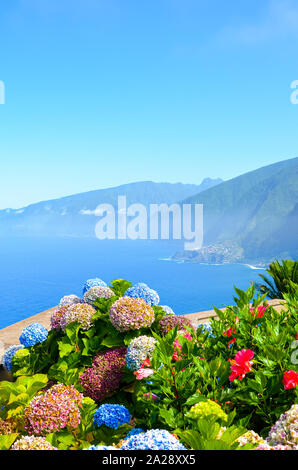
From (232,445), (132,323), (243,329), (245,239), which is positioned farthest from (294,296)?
(245,239)

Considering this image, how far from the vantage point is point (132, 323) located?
11.4 feet

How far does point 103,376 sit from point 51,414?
31.5 inches

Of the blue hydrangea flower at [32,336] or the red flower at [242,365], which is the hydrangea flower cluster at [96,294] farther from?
the red flower at [242,365]

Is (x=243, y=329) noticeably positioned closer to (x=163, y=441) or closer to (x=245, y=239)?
(x=163, y=441)

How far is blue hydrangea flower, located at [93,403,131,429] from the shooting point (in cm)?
268

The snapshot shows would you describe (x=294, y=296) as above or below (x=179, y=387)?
above

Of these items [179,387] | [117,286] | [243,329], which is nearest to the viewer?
[179,387]

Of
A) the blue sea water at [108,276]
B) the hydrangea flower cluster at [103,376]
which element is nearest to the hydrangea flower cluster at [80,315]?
the hydrangea flower cluster at [103,376]

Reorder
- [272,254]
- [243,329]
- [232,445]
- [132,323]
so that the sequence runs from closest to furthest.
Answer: [232,445] < [243,329] < [132,323] < [272,254]

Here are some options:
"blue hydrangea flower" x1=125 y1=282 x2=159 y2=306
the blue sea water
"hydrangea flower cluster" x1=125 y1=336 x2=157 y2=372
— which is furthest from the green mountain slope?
"hydrangea flower cluster" x1=125 y1=336 x2=157 y2=372

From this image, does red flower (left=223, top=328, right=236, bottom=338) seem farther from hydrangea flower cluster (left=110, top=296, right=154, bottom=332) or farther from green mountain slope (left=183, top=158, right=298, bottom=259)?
green mountain slope (left=183, top=158, right=298, bottom=259)

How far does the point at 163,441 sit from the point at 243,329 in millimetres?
1208

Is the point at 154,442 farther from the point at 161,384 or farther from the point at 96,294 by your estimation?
the point at 96,294

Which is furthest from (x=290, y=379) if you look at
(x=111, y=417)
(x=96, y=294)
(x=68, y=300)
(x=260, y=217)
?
(x=260, y=217)
